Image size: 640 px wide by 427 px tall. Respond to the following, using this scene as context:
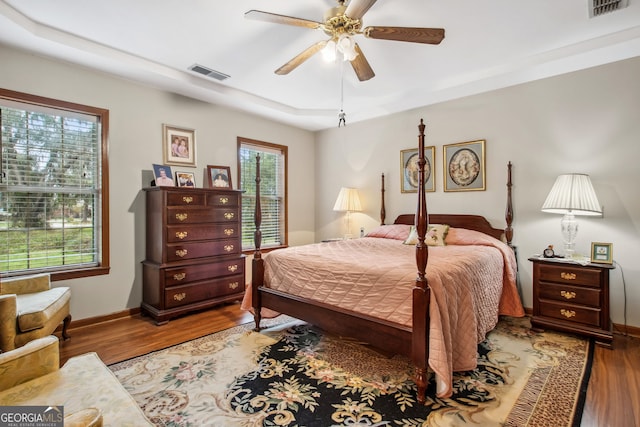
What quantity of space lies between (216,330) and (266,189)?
2514 millimetres

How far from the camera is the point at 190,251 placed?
349 centimetres

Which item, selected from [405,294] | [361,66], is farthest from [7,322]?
[361,66]

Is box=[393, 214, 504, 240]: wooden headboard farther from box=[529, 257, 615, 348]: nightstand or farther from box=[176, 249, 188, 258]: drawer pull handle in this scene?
box=[176, 249, 188, 258]: drawer pull handle

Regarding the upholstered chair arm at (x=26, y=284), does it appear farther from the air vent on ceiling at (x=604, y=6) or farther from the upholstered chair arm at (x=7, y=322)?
the air vent on ceiling at (x=604, y=6)

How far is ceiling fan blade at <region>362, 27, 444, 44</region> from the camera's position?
84.0 inches

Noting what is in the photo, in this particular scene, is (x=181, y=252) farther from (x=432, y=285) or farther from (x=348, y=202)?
(x=432, y=285)

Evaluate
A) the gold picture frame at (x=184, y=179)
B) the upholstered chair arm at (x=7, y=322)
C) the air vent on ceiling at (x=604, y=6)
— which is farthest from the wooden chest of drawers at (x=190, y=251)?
the air vent on ceiling at (x=604, y=6)

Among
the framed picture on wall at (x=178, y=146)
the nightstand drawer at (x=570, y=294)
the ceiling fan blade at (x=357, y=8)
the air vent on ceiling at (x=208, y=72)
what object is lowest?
the nightstand drawer at (x=570, y=294)

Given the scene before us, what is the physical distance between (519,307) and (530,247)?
2.39 ft

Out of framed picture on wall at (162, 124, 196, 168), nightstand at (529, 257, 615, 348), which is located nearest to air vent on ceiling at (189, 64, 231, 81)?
framed picture on wall at (162, 124, 196, 168)

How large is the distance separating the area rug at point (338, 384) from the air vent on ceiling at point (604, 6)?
2686 mm

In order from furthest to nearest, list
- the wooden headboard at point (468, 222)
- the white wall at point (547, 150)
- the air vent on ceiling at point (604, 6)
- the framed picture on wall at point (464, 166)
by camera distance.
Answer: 1. the framed picture on wall at point (464, 166)
2. the wooden headboard at point (468, 222)
3. the white wall at point (547, 150)
4. the air vent on ceiling at point (604, 6)

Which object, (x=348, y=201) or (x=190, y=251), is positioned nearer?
(x=190, y=251)

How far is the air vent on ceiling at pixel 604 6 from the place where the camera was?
229cm
